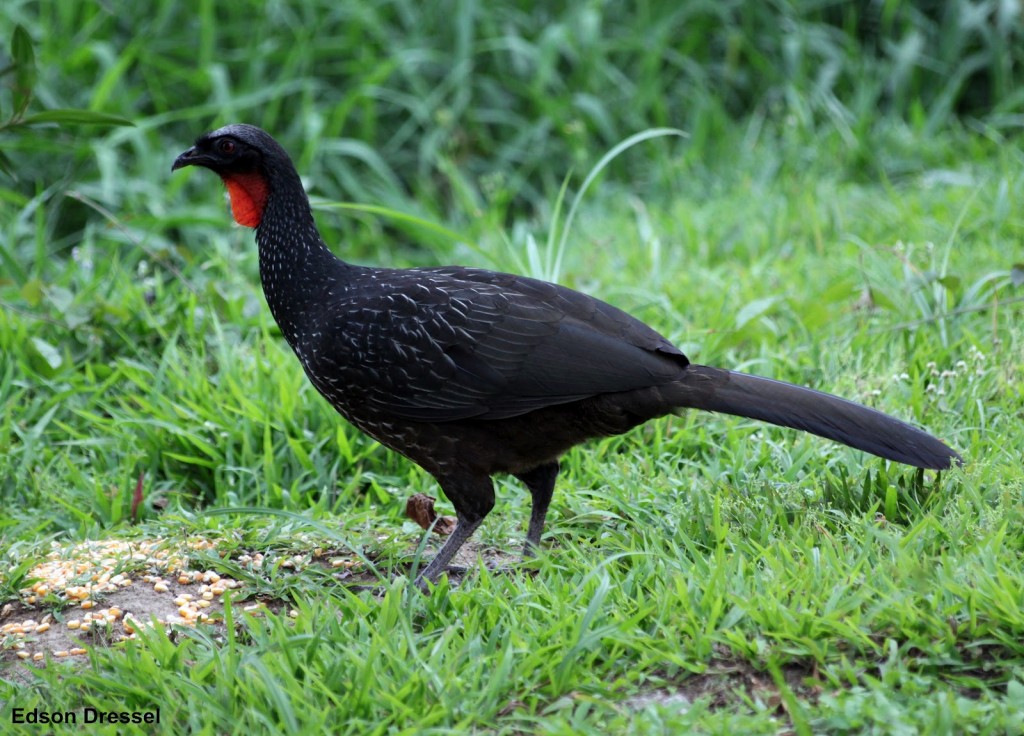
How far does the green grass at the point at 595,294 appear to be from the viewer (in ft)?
9.04

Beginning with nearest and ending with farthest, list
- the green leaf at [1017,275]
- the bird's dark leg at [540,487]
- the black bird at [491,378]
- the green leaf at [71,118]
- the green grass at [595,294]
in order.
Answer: the green grass at [595,294], the black bird at [491,378], the green leaf at [71,118], the bird's dark leg at [540,487], the green leaf at [1017,275]

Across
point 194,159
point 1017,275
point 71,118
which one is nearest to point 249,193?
point 194,159

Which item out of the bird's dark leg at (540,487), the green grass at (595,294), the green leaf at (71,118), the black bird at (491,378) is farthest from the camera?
the bird's dark leg at (540,487)

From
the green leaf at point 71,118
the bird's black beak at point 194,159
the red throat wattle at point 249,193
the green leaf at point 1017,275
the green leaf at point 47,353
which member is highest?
the green leaf at point 71,118

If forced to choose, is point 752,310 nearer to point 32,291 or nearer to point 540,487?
point 540,487

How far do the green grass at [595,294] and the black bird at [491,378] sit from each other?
0.31m

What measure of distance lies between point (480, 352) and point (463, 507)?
503mm

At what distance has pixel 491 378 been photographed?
11.7 feet

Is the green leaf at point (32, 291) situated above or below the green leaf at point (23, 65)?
below

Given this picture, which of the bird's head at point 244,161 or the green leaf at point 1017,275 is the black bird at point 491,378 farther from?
the green leaf at point 1017,275

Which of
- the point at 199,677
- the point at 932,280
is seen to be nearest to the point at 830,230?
the point at 932,280

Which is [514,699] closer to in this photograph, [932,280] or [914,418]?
[914,418]

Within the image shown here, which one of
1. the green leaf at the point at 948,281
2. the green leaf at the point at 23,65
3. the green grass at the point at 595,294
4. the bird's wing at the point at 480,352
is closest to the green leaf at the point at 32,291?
the green grass at the point at 595,294

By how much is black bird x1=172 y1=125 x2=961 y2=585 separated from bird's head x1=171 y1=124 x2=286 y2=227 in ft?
1.34
